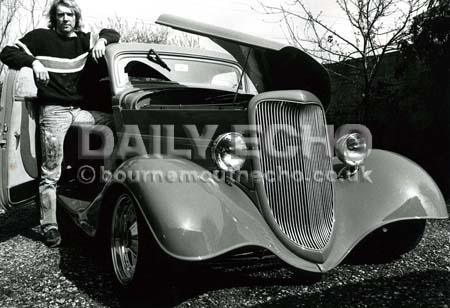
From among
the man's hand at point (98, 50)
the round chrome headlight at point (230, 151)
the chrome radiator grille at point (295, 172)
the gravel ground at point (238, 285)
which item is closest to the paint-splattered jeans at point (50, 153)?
the gravel ground at point (238, 285)

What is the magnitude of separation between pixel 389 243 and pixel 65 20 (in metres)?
3.11

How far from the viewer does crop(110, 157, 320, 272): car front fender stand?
2180mm

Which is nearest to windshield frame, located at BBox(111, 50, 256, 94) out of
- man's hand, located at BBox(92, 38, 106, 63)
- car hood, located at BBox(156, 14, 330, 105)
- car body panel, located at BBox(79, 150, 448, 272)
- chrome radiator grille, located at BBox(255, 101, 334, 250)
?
man's hand, located at BBox(92, 38, 106, 63)

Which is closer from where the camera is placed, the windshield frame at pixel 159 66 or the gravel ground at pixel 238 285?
the gravel ground at pixel 238 285

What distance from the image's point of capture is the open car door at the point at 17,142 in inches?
147

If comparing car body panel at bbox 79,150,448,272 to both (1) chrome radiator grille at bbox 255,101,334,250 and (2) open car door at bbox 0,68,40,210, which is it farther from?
(2) open car door at bbox 0,68,40,210

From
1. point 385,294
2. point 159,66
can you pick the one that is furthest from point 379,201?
point 159,66

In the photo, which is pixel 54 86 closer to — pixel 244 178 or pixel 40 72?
pixel 40 72

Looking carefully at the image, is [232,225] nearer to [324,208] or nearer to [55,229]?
[324,208]

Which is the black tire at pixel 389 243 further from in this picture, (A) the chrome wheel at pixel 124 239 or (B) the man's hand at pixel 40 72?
(B) the man's hand at pixel 40 72

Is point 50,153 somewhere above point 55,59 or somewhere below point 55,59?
below

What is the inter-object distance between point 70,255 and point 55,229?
31 centimetres

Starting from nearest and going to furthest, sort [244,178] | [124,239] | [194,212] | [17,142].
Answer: [194,212] → [244,178] → [124,239] → [17,142]

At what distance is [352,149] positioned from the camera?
3014 millimetres
